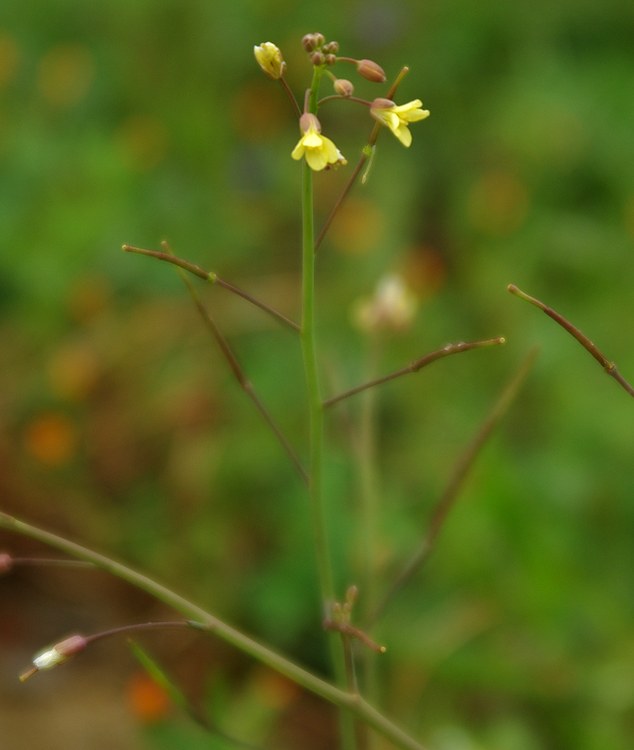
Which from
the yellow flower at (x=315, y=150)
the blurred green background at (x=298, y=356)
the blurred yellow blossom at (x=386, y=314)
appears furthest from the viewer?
the blurred green background at (x=298, y=356)

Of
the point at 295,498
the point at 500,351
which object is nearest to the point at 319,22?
the point at 500,351

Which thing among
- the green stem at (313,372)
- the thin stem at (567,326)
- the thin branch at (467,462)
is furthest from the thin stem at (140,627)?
the thin stem at (567,326)

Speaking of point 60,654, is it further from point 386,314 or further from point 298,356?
point 298,356

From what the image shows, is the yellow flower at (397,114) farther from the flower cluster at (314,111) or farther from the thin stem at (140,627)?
the thin stem at (140,627)

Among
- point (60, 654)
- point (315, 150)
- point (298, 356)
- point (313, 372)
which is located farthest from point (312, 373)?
point (298, 356)

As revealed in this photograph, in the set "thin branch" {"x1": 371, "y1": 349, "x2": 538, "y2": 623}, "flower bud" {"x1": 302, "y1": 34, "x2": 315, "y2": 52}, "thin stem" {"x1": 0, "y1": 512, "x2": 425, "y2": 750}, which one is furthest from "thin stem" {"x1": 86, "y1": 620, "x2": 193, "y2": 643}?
"flower bud" {"x1": 302, "y1": 34, "x2": 315, "y2": 52}
